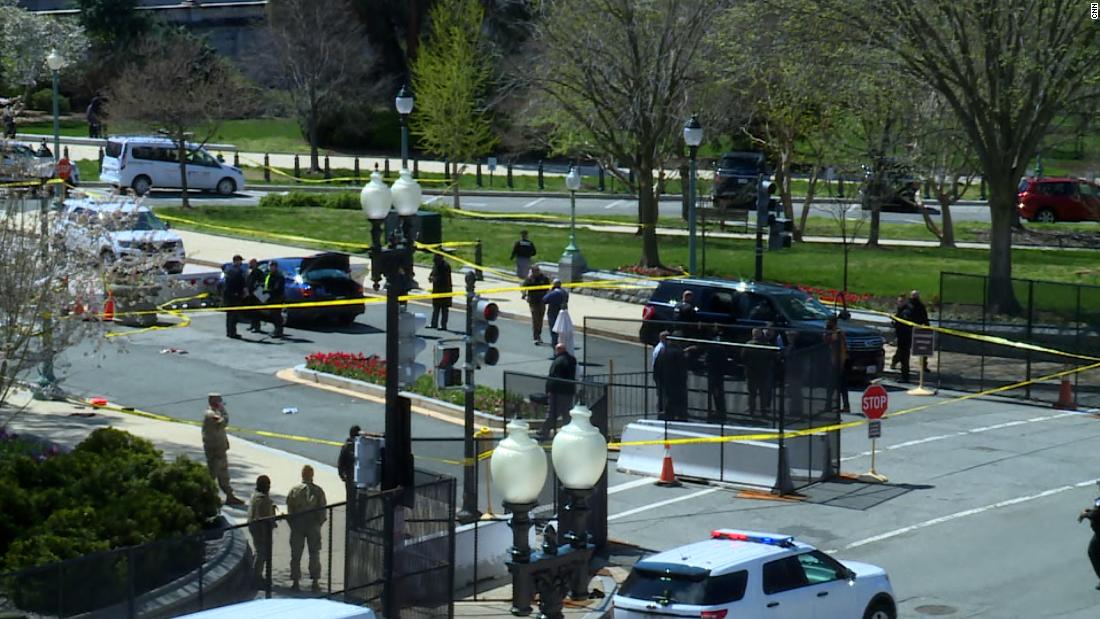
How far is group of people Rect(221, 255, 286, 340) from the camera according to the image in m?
30.4

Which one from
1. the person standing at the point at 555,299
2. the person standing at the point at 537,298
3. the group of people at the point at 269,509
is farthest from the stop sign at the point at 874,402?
the person standing at the point at 537,298

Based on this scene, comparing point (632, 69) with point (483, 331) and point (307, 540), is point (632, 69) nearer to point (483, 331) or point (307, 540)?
point (483, 331)

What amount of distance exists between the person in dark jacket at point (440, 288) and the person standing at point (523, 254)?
3533 mm

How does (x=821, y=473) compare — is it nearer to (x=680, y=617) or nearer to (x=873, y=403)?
(x=873, y=403)

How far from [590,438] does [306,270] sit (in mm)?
21765

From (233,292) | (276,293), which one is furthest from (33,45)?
(276,293)

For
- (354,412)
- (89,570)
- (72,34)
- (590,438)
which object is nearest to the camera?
(590,438)

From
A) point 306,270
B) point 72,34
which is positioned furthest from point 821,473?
point 72,34

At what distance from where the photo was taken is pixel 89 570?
40.4ft

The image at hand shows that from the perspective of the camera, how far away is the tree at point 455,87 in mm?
52344

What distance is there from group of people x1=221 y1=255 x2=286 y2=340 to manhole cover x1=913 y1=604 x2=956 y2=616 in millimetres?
17259

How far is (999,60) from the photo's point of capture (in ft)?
102

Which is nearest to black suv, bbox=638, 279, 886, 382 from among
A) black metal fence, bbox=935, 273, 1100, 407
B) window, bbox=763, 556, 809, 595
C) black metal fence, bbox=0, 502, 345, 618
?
black metal fence, bbox=935, 273, 1100, 407

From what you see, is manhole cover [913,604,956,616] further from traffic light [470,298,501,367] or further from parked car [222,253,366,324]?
parked car [222,253,366,324]
